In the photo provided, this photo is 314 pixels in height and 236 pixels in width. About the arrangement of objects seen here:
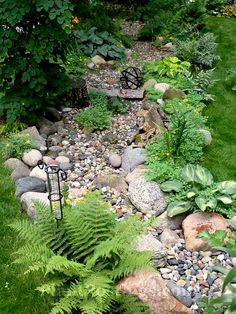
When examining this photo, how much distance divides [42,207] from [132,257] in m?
0.90

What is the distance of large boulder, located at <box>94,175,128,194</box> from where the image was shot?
516 centimetres

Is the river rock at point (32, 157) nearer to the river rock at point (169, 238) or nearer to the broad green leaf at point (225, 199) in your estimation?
the river rock at point (169, 238)

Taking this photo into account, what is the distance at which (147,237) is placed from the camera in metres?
4.25

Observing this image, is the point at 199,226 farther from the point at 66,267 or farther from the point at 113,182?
the point at 66,267

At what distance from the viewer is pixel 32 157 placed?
5.52 m

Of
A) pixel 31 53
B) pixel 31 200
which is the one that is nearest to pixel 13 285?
pixel 31 200

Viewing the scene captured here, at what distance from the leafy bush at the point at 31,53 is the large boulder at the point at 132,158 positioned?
49.2 inches

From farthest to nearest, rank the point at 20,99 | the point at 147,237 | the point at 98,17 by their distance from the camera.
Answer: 1. the point at 98,17
2. the point at 20,99
3. the point at 147,237

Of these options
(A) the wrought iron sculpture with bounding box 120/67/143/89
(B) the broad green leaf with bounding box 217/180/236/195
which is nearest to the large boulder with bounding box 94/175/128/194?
(B) the broad green leaf with bounding box 217/180/236/195

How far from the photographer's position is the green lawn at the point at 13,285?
3650 millimetres

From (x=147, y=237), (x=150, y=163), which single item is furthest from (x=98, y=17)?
(x=147, y=237)

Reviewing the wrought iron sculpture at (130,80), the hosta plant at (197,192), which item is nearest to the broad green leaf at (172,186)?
the hosta plant at (197,192)

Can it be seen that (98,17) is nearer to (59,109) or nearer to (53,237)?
(59,109)

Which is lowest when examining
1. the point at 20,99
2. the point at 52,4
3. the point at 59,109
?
the point at 59,109
